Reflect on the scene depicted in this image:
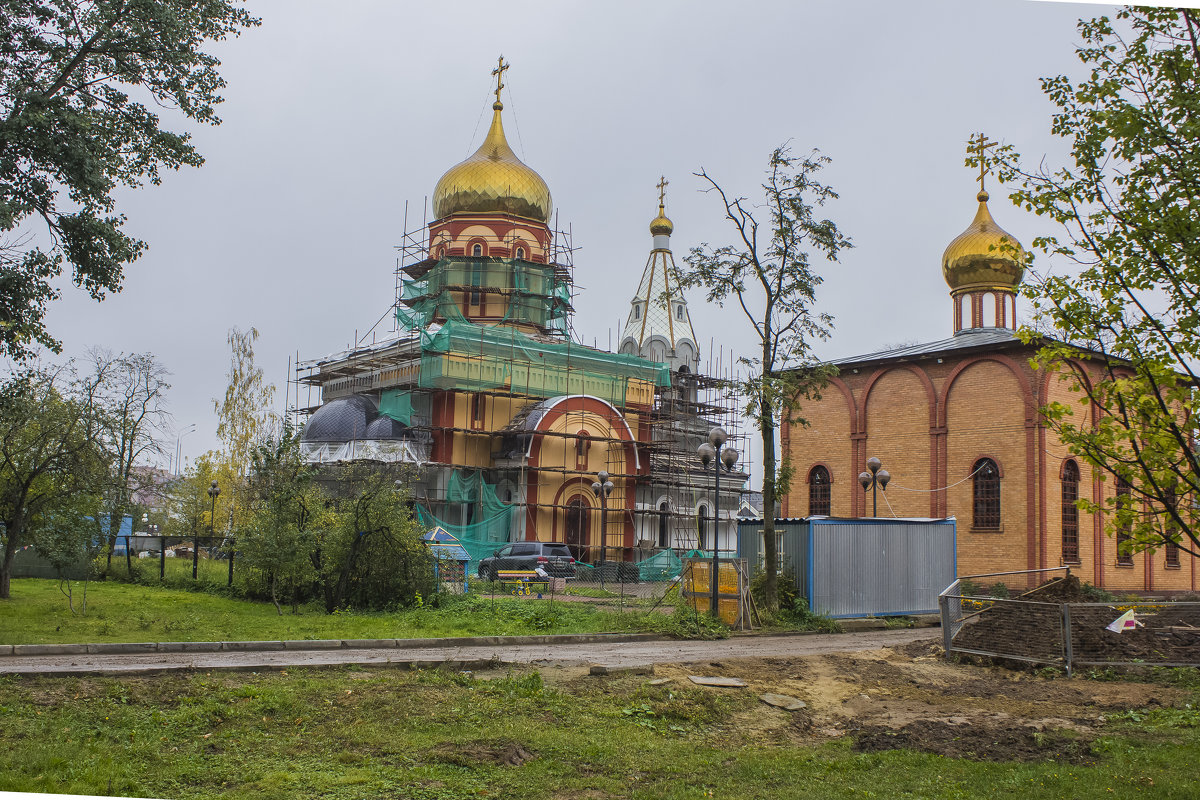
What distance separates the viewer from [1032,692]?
38.0ft

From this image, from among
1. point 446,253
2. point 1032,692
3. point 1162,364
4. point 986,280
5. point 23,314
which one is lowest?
point 1032,692

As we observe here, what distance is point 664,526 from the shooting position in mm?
39938

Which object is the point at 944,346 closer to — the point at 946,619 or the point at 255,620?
the point at 946,619

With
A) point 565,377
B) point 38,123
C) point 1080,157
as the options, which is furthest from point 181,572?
point 1080,157

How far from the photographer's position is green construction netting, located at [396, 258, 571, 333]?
40.6 metres

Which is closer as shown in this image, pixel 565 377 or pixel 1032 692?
pixel 1032 692

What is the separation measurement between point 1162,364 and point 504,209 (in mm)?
35934

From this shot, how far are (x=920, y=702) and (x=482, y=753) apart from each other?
5.58 metres

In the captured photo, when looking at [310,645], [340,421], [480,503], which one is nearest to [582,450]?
[480,503]

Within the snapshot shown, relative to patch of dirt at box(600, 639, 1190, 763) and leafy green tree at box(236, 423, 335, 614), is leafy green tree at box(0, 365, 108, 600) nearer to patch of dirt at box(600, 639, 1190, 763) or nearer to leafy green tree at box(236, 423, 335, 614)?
leafy green tree at box(236, 423, 335, 614)

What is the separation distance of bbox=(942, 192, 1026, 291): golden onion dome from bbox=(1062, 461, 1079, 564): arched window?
6.64 m

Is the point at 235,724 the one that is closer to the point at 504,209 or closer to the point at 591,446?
the point at 591,446

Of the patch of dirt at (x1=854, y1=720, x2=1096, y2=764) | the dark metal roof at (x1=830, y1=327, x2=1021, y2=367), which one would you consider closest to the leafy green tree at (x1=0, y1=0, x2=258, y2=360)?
the patch of dirt at (x1=854, y1=720, x2=1096, y2=764)

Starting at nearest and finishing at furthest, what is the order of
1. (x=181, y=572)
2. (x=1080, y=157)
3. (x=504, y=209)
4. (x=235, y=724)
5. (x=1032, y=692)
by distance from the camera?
(x=1080, y=157)
(x=235, y=724)
(x=1032, y=692)
(x=181, y=572)
(x=504, y=209)
